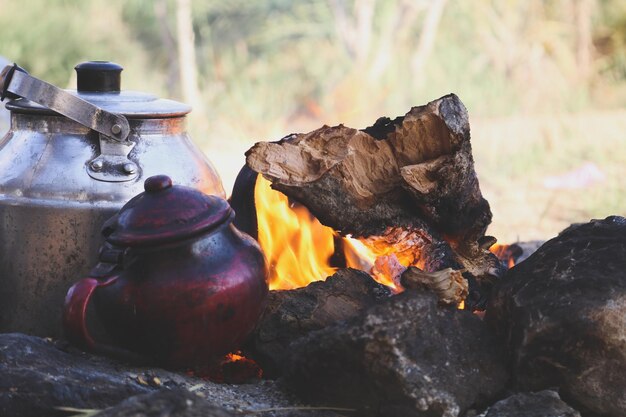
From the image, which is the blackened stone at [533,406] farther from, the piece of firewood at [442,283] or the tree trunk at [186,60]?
the tree trunk at [186,60]

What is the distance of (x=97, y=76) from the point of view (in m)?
2.74

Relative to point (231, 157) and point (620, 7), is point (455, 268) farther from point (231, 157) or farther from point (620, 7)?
point (620, 7)

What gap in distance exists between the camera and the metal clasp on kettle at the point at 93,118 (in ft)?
8.11

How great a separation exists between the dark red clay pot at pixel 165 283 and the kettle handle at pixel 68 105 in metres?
0.34

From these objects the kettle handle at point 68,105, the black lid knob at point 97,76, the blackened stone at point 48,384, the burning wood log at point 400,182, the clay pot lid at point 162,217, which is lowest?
the blackened stone at point 48,384

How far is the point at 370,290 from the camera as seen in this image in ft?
8.43

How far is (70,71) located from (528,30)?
6.13 meters

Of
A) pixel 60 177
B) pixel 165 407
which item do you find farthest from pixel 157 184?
pixel 165 407

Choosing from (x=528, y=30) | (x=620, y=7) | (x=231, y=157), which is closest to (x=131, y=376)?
(x=231, y=157)

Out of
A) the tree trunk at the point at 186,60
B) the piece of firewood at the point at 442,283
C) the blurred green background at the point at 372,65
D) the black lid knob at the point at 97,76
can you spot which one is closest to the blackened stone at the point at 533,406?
the piece of firewood at the point at 442,283

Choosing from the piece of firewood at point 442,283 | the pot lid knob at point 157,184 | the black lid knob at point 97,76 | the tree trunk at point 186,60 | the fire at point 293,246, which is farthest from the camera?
the tree trunk at point 186,60

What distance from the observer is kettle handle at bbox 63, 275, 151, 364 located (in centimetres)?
212

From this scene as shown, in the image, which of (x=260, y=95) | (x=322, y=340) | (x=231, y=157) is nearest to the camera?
(x=322, y=340)

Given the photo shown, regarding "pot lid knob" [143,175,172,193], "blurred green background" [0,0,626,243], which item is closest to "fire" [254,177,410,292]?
"pot lid knob" [143,175,172,193]
